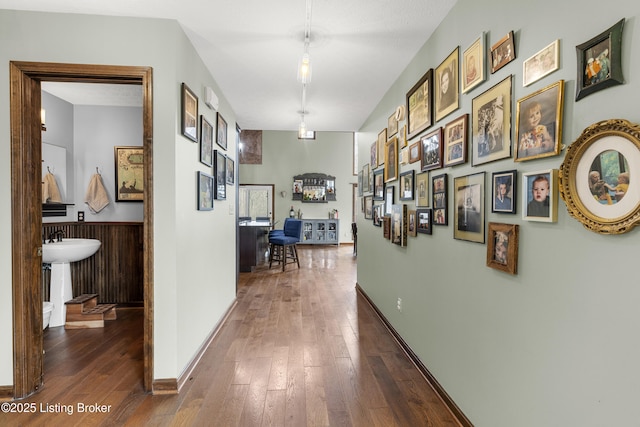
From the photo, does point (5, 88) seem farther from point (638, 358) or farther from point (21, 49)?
point (638, 358)

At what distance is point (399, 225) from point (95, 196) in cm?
354

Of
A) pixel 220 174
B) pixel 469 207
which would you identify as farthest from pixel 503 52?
pixel 220 174

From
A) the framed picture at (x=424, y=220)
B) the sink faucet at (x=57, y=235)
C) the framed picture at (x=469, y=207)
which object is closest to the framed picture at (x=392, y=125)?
the framed picture at (x=424, y=220)

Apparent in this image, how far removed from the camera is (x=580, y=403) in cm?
106

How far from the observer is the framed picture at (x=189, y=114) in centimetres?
214

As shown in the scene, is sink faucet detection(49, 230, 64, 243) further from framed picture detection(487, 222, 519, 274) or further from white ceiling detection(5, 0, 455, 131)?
framed picture detection(487, 222, 519, 274)

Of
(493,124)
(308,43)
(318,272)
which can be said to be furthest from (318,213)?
(493,124)

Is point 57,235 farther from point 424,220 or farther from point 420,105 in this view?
point 420,105

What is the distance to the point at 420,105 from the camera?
7.85ft

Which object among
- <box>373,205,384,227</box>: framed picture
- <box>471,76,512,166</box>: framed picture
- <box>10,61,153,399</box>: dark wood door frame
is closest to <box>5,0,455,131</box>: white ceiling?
<box>10,61,153,399</box>: dark wood door frame

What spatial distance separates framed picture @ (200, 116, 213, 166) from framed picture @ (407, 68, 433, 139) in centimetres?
173

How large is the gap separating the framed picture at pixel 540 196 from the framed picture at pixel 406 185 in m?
1.25

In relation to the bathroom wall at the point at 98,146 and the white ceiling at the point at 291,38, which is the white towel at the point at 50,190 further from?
the white ceiling at the point at 291,38

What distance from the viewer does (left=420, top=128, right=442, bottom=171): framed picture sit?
2066 mm
